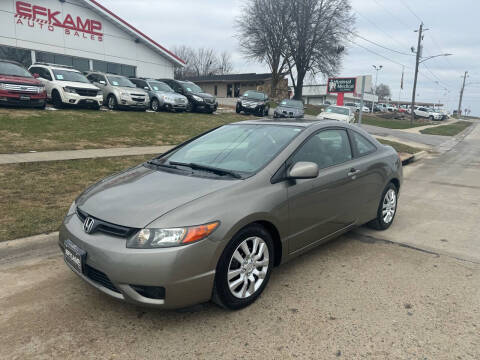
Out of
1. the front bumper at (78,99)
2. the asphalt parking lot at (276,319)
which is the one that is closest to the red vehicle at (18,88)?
the front bumper at (78,99)

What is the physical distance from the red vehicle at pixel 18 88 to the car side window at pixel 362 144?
11727mm

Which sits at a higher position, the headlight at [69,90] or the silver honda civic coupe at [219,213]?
the headlight at [69,90]

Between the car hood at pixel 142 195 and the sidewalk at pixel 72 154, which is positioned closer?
the car hood at pixel 142 195

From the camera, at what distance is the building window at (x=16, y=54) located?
738 inches

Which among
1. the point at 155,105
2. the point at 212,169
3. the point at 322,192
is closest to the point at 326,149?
the point at 322,192

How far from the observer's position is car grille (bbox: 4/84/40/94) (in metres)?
11.6

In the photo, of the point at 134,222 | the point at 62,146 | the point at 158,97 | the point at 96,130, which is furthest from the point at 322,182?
the point at 158,97

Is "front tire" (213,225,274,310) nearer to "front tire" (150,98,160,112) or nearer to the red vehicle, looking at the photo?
the red vehicle

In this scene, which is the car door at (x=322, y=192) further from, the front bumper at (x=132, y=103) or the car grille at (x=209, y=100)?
the car grille at (x=209, y=100)

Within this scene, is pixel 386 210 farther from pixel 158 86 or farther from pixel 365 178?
pixel 158 86

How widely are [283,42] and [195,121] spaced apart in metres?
24.3

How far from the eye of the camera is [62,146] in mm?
8797

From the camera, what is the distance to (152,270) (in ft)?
7.82

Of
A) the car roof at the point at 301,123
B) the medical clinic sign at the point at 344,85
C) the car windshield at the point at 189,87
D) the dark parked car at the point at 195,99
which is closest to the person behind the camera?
the car roof at the point at 301,123
